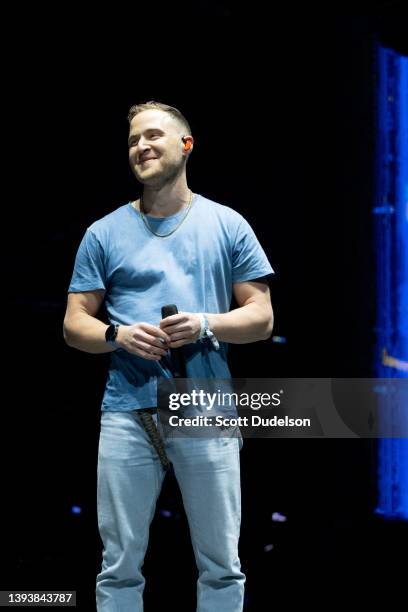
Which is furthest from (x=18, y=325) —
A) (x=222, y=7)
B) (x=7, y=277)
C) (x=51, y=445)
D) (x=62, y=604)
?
(x=222, y=7)

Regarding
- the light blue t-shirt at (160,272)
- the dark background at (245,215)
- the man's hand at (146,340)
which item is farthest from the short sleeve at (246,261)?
the dark background at (245,215)

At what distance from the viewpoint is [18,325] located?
3654 mm

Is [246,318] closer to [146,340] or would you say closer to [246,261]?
[246,261]

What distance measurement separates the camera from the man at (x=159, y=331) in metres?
2.45

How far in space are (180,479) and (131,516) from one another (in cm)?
17

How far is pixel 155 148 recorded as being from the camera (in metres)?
2.60

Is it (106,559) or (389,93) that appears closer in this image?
(106,559)

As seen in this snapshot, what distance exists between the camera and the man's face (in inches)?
102

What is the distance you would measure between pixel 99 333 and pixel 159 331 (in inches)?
8.6

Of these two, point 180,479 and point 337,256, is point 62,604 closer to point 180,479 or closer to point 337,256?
point 180,479

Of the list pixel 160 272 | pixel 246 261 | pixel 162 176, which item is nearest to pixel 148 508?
pixel 160 272

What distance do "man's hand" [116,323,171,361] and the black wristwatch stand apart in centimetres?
4

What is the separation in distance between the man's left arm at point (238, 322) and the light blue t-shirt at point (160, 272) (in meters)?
0.05

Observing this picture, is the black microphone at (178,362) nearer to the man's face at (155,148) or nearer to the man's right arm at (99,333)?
the man's right arm at (99,333)
